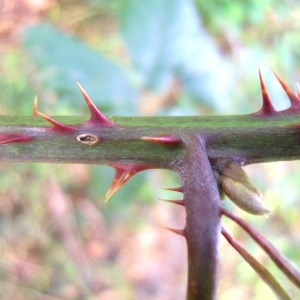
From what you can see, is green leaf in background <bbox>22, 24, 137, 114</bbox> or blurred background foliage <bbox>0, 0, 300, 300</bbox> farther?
blurred background foliage <bbox>0, 0, 300, 300</bbox>

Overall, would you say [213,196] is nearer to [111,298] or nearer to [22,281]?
[22,281]

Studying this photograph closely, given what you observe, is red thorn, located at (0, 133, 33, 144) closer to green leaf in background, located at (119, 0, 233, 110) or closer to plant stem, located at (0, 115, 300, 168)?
plant stem, located at (0, 115, 300, 168)

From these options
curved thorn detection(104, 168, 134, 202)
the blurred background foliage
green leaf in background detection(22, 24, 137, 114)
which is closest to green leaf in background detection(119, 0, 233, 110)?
the blurred background foliage

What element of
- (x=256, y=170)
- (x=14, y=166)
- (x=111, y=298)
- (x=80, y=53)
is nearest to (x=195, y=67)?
(x=80, y=53)

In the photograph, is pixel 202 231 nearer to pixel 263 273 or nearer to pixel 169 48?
pixel 263 273

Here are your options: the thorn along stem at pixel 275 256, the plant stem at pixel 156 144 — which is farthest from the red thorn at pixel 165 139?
the thorn along stem at pixel 275 256

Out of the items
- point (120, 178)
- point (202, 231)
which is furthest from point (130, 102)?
point (202, 231)

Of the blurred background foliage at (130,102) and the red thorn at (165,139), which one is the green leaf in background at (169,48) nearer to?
the blurred background foliage at (130,102)

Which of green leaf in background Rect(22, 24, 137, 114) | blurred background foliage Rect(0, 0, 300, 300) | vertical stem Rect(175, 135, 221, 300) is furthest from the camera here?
blurred background foliage Rect(0, 0, 300, 300)
